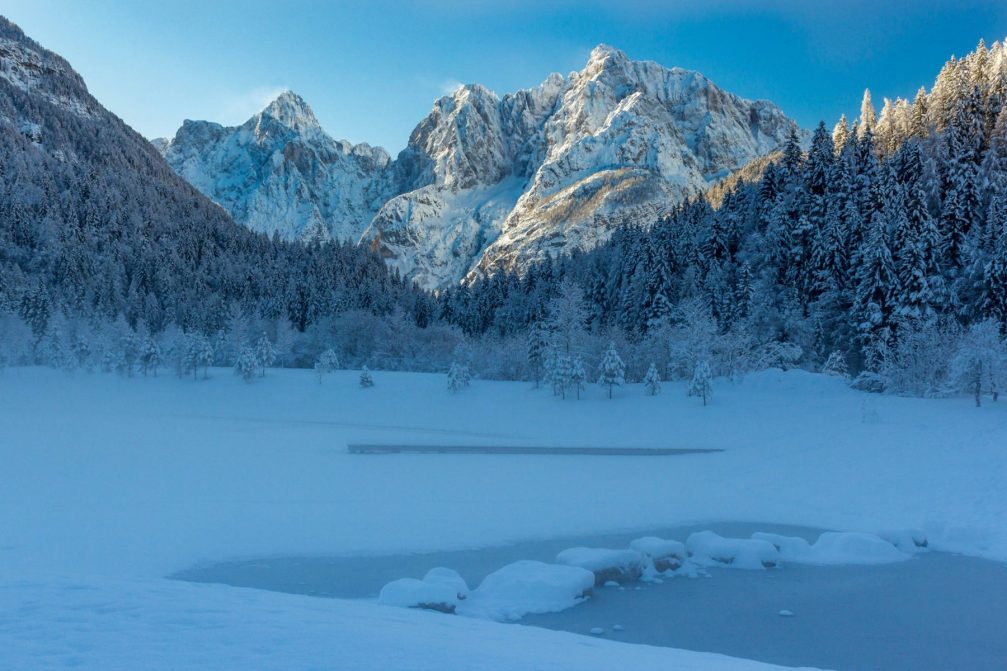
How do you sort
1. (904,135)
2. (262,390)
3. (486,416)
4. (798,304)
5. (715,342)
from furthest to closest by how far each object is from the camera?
(904,135) → (798,304) → (262,390) → (715,342) → (486,416)

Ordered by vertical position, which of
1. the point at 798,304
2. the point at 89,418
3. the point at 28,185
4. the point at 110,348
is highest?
the point at 28,185

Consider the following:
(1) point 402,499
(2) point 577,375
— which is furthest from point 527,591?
(2) point 577,375

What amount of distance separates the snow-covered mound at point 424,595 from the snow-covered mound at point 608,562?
2.67 metres

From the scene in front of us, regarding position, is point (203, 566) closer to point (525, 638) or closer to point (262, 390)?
point (525, 638)

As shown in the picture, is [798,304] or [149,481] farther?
[798,304]

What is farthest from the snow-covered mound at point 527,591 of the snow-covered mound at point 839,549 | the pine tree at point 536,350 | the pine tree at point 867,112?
the pine tree at point 867,112

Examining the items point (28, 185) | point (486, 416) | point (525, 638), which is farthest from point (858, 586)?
point (28, 185)

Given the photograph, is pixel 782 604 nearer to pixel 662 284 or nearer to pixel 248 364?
pixel 248 364

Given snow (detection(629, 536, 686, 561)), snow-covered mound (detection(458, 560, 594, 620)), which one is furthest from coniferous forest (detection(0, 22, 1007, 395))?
snow-covered mound (detection(458, 560, 594, 620))

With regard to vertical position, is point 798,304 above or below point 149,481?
above

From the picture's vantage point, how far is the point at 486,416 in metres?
38.2

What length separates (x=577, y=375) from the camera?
37875 mm

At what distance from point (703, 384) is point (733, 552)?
20899 millimetres

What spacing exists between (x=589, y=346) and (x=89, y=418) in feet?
107
